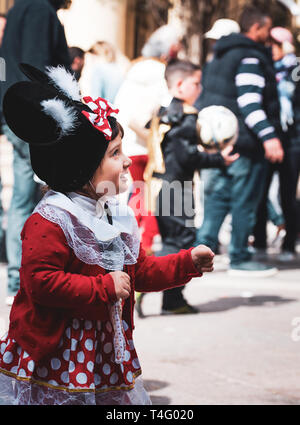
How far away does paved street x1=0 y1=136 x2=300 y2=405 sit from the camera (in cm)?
364

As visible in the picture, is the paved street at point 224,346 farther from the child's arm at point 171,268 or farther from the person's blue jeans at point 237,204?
the child's arm at point 171,268

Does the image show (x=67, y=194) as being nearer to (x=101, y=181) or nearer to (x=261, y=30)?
(x=101, y=181)

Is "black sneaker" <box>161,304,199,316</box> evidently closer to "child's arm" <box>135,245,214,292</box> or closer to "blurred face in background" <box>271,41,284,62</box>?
"child's arm" <box>135,245,214,292</box>

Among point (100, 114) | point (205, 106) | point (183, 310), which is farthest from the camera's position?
point (205, 106)

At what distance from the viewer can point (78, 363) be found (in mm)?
2521

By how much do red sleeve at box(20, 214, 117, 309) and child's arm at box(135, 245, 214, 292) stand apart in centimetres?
31

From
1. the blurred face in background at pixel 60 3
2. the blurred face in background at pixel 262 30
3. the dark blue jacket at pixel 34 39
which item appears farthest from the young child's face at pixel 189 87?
the blurred face in background at pixel 262 30

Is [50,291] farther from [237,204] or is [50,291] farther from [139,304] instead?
[237,204]

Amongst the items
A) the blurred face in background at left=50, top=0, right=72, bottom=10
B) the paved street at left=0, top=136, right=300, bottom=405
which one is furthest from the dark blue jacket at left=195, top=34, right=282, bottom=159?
the blurred face in background at left=50, top=0, right=72, bottom=10

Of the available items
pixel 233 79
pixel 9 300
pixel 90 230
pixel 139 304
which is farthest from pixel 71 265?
pixel 233 79

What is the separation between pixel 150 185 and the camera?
17.6ft

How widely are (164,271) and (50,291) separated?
1.63 feet
